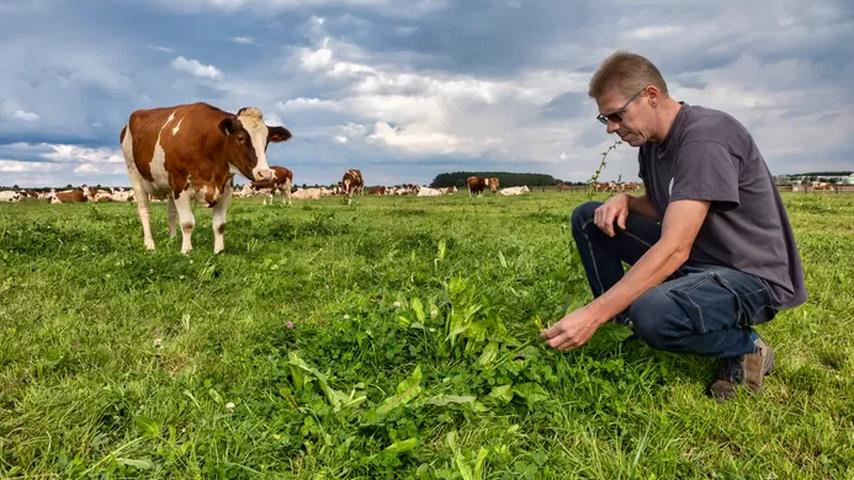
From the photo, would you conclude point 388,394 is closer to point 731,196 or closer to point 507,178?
point 731,196

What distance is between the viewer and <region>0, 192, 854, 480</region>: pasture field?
8.48 ft

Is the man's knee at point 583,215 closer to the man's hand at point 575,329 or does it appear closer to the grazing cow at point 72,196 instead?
the man's hand at point 575,329

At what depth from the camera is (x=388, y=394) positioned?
3.09 metres

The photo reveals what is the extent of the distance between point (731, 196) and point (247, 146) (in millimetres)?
6897

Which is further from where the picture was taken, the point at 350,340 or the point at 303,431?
the point at 350,340

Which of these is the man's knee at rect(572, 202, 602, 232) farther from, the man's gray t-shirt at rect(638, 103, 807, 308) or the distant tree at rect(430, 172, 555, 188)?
the distant tree at rect(430, 172, 555, 188)

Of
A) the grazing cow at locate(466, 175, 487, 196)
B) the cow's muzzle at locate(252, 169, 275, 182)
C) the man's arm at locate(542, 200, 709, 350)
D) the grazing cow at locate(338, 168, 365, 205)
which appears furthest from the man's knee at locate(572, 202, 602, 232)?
the grazing cow at locate(466, 175, 487, 196)

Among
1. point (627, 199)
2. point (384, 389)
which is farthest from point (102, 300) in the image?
point (627, 199)

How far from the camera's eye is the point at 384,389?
10.4 feet

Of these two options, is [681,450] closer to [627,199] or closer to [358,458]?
→ [358,458]

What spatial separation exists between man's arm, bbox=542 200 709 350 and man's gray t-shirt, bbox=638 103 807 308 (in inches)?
3.5

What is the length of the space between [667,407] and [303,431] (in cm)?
193

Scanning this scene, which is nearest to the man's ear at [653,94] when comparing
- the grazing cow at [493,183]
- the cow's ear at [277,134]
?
the cow's ear at [277,134]

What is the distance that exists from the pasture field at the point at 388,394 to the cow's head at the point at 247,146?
3.34m
